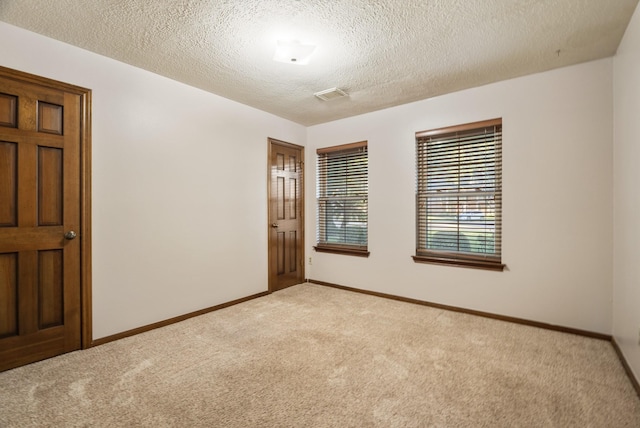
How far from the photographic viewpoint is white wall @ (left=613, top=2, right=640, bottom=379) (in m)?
2.03

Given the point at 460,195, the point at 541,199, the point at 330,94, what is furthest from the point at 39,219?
the point at 541,199

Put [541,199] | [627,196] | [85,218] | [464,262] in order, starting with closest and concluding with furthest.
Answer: [627,196], [85,218], [541,199], [464,262]

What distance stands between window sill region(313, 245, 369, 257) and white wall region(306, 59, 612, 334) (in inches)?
21.4

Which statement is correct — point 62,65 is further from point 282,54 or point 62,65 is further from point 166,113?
point 282,54

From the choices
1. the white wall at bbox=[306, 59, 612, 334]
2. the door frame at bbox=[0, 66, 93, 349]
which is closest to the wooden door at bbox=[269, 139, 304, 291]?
the white wall at bbox=[306, 59, 612, 334]

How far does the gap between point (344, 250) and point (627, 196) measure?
3034 millimetres

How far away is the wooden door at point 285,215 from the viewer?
14.2 feet

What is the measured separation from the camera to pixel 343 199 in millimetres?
4586

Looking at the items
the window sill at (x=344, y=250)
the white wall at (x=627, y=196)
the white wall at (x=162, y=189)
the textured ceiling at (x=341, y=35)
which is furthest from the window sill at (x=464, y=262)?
the white wall at (x=162, y=189)

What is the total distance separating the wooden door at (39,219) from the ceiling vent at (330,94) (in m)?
2.29

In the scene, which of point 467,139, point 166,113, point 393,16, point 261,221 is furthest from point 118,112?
point 467,139

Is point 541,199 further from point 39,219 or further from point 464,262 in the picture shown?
point 39,219

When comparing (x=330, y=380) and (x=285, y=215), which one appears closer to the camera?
(x=330, y=380)

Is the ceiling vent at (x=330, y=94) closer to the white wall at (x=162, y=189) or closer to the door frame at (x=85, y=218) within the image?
the white wall at (x=162, y=189)
